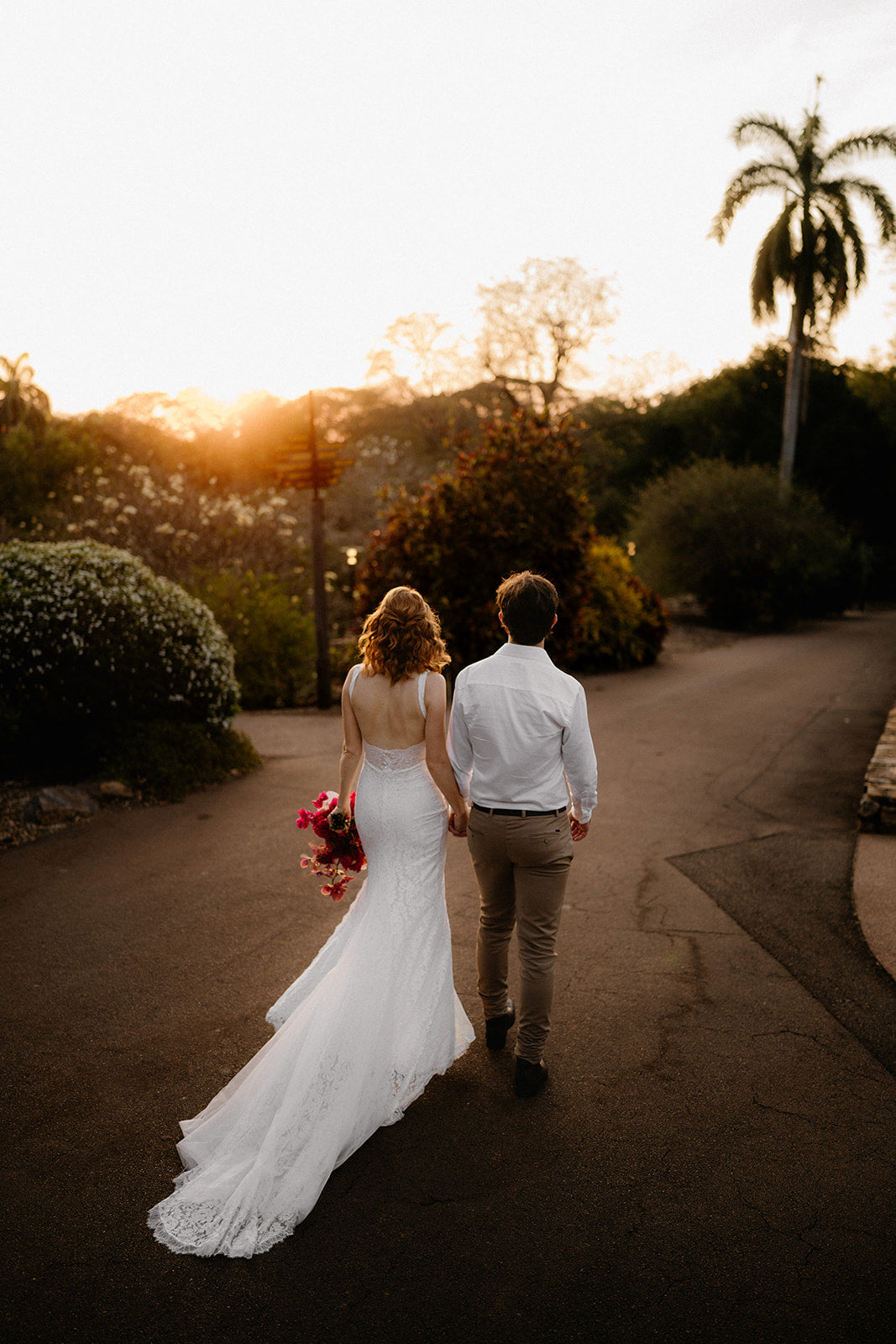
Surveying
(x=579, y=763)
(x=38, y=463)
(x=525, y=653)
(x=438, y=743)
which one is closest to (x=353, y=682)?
(x=438, y=743)

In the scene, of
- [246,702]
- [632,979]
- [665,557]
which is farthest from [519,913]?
[665,557]

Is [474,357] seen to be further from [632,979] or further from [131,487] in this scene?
[632,979]

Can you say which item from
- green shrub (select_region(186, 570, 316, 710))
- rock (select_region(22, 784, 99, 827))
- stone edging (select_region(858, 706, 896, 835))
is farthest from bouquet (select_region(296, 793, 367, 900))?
green shrub (select_region(186, 570, 316, 710))

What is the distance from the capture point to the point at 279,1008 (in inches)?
139

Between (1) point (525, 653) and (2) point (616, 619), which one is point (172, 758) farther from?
(2) point (616, 619)

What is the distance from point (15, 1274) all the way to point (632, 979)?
285 cm

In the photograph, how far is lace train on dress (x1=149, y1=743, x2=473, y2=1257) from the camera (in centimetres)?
274

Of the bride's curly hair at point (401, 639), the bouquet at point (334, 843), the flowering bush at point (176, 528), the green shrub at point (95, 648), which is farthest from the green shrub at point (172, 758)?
the flowering bush at point (176, 528)

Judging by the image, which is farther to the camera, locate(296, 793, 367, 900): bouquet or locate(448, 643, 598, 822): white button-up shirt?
locate(296, 793, 367, 900): bouquet

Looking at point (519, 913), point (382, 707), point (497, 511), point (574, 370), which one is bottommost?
point (519, 913)

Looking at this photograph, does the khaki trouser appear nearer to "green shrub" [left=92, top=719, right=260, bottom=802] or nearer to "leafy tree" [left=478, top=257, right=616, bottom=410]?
"green shrub" [left=92, top=719, right=260, bottom=802]

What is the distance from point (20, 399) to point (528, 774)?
30.7m

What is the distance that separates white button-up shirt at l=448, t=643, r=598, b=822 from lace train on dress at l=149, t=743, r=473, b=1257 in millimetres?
256

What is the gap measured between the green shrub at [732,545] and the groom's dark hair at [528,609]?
22.7 m
